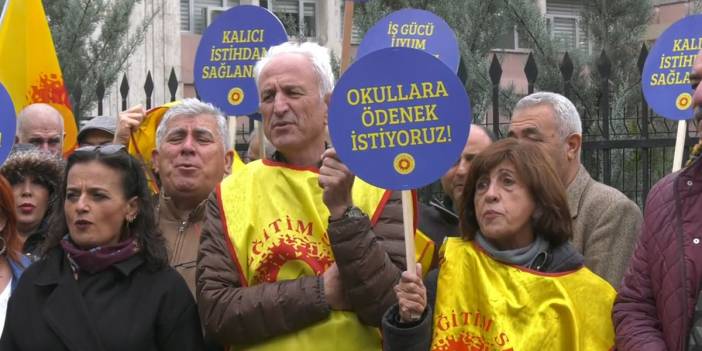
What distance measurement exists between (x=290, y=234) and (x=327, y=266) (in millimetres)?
151

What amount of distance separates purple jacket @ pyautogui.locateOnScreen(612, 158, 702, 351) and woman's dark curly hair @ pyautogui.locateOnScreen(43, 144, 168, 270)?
1.46 metres

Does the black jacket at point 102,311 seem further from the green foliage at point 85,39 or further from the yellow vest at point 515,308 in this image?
the green foliage at point 85,39

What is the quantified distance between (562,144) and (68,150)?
9.25ft

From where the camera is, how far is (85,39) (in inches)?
420

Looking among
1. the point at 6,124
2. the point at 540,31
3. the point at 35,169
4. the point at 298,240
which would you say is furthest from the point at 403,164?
the point at 540,31

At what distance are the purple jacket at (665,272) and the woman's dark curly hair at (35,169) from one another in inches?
97.7

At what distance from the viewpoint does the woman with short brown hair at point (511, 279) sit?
3.67m

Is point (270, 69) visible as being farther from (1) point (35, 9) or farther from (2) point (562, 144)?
(1) point (35, 9)

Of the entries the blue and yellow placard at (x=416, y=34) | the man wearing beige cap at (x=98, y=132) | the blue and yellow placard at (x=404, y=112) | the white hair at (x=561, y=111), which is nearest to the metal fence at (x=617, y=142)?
the blue and yellow placard at (x=416, y=34)

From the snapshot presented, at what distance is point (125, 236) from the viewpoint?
13.3ft

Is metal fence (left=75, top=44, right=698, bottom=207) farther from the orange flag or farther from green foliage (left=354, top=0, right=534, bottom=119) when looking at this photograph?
the orange flag

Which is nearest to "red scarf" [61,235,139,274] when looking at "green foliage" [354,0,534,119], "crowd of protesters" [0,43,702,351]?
"crowd of protesters" [0,43,702,351]

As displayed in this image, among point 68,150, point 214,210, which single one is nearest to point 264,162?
point 214,210

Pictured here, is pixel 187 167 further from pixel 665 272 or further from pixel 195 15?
pixel 195 15
